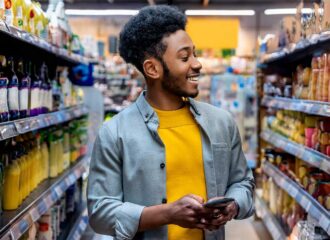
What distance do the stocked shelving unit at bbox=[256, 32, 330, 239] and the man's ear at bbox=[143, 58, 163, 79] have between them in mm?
1278

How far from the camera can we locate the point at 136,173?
1.68 metres

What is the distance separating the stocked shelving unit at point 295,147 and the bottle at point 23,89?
161cm

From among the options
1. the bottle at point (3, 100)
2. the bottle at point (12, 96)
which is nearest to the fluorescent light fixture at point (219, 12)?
the bottle at point (12, 96)

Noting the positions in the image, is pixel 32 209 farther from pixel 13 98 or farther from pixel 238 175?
pixel 238 175

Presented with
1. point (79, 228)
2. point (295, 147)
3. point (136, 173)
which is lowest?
point (79, 228)

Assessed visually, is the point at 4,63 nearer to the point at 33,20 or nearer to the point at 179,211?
the point at 33,20

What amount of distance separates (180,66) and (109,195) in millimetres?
488

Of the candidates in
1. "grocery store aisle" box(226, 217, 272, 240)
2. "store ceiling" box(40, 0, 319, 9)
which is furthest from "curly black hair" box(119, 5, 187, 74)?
"store ceiling" box(40, 0, 319, 9)

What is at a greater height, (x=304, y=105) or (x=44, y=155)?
(x=304, y=105)

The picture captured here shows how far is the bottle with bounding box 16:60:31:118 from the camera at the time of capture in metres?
2.75

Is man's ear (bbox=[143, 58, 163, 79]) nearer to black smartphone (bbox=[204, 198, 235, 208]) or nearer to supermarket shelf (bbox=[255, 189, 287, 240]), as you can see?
black smartphone (bbox=[204, 198, 235, 208])

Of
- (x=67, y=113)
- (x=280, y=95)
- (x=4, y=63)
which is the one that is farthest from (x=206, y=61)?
(x=4, y=63)

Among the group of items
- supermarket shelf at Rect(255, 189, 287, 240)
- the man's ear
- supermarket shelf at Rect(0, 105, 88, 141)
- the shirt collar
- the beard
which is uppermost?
the man's ear

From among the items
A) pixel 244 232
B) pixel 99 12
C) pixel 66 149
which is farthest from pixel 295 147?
pixel 99 12
